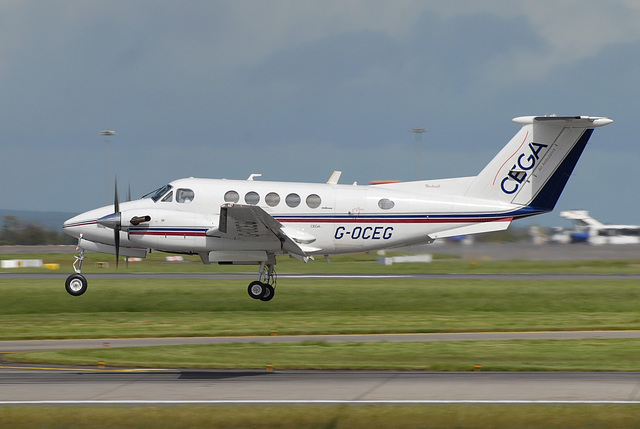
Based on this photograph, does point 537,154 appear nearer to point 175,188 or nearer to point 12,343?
point 175,188

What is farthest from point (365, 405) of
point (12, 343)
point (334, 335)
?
point (12, 343)

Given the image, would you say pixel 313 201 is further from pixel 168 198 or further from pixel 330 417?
pixel 330 417

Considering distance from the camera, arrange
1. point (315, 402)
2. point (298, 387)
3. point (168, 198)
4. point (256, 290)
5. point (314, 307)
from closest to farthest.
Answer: point (315, 402) → point (298, 387) → point (168, 198) → point (256, 290) → point (314, 307)

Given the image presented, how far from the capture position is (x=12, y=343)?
2002 cm

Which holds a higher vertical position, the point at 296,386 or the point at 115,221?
the point at 115,221

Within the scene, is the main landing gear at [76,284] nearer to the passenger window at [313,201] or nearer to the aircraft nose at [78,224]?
the aircraft nose at [78,224]

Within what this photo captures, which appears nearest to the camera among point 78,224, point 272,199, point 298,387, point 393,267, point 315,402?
point 315,402

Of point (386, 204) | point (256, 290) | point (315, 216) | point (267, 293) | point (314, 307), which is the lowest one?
point (314, 307)

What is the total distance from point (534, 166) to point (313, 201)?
727 cm

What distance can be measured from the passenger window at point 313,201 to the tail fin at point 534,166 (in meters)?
4.87

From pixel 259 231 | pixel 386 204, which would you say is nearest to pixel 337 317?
pixel 259 231

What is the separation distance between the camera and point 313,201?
1033 inches

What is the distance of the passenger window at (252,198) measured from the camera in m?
25.7

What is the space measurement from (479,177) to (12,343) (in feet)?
49.4
